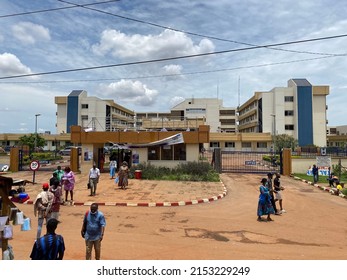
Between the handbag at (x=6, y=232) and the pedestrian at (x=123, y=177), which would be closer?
the handbag at (x=6, y=232)

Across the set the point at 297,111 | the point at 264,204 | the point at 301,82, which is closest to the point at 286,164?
the point at 264,204

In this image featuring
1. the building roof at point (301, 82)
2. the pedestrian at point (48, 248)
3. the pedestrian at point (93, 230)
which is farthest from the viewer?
the building roof at point (301, 82)

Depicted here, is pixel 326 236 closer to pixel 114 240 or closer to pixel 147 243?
pixel 147 243

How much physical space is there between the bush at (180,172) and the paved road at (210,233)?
6012 mm

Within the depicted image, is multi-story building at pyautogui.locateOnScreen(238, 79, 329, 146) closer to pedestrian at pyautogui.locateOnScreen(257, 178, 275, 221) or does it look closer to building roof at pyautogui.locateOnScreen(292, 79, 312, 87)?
building roof at pyautogui.locateOnScreen(292, 79, 312, 87)

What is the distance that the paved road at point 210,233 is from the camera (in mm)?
6145

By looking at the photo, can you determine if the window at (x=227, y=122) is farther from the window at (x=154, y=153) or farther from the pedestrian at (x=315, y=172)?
the pedestrian at (x=315, y=172)

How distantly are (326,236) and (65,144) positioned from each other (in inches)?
2582

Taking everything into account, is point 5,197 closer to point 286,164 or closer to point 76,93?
point 286,164

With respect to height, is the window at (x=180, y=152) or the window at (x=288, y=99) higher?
the window at (x=288, y=99)

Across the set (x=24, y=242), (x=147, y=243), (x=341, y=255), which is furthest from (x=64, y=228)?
(x=341, y=255)

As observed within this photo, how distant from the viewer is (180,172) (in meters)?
19.2

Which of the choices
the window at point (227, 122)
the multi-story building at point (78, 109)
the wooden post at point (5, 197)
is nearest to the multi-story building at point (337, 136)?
the window at point (227, 122)

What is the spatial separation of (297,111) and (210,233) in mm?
56205
